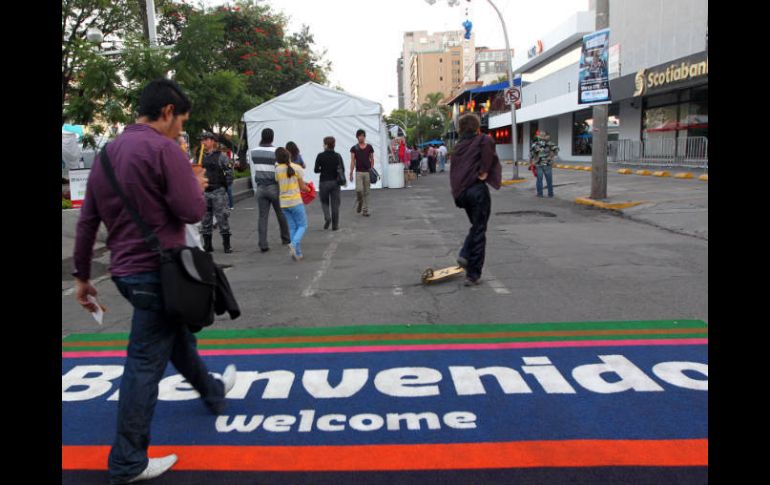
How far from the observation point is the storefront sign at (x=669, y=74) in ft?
64.8

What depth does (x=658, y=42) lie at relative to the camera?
24547 mm

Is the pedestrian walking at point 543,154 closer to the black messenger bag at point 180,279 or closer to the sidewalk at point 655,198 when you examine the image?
the sidewalk at point 655,198

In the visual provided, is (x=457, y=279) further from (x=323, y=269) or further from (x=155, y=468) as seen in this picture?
(x=155, y=468)

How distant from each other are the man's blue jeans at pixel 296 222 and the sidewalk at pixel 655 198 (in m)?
6.42

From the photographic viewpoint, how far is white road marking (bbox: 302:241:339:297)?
6.68 m

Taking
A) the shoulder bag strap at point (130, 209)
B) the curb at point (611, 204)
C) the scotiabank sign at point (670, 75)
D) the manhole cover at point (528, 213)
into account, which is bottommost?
the manhole cover at point (528, 213)

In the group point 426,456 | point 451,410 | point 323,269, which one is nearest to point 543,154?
point 323,269

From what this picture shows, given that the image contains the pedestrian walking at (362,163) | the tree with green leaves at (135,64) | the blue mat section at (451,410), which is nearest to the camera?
the blue mat section at (451,410)

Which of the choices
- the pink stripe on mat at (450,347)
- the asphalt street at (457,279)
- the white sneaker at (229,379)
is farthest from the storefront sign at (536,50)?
the white sneaker at (229,379)

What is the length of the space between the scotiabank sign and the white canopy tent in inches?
422

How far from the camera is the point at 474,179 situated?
6477 mm

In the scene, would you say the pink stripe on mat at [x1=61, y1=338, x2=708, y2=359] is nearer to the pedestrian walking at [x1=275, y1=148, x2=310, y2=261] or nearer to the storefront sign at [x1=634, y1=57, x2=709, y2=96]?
the pedestrian walking at [x1=275, y1=148, x2=310, y2=261]
